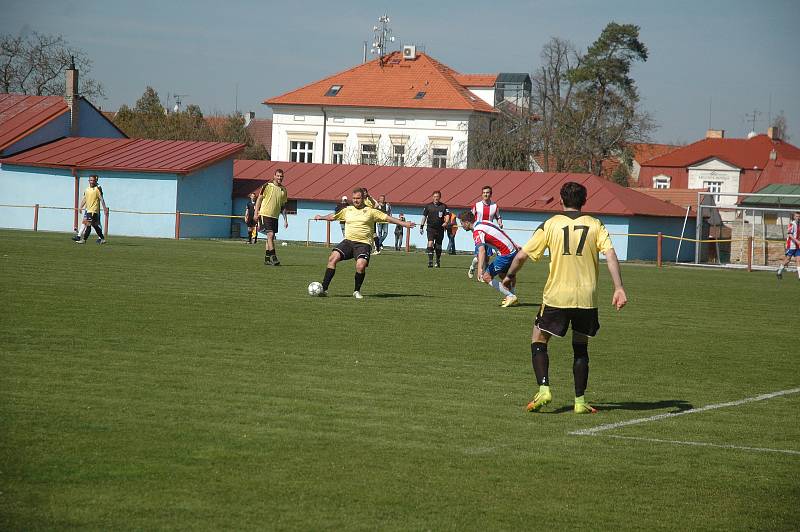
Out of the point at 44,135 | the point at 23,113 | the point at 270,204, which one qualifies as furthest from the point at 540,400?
the point at 23,113

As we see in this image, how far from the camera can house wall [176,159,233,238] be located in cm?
5028

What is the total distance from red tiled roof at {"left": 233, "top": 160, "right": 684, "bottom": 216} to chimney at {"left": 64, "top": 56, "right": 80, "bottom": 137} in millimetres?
8464

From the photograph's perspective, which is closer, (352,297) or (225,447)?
(225,447)

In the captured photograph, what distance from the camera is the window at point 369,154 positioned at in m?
80.4

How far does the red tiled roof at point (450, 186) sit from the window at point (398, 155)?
71.4 feet

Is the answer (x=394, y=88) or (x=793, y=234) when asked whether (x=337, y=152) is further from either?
(x=793, y=234)

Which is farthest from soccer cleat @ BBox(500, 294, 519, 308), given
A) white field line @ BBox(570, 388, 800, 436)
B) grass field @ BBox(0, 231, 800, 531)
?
white field line @ BBox(570, 388, 800, 436)

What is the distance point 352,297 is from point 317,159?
214ft

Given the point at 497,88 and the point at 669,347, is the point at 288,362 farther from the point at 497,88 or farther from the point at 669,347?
the point at 497,88

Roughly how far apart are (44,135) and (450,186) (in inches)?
802

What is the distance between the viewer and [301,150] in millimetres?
83438

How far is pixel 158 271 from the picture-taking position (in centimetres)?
2222

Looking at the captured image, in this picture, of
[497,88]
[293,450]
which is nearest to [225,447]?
[293,450]

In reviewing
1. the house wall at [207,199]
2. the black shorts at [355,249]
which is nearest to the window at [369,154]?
the house wall at [207,199]
